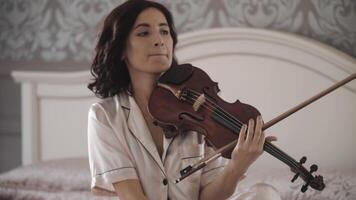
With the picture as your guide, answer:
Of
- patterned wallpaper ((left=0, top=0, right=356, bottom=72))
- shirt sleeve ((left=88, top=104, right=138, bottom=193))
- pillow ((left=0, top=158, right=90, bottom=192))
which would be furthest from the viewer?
patterned wallpaper ((left=0, top=0, right=356, bottom=72))

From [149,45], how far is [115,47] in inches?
2.8

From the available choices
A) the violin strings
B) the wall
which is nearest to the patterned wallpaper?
the wall

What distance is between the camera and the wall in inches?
70.2

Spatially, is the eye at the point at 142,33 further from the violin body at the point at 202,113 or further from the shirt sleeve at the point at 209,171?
the shirt sleeve at the point at 209,171

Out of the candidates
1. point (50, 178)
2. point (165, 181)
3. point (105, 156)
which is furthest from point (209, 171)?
point (50, 178)

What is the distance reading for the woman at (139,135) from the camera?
111cm

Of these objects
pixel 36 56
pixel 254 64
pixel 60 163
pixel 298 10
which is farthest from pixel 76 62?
pixel 298 10

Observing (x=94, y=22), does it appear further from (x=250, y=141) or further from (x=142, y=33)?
(x=250, y=141)

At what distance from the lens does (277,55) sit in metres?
1.80

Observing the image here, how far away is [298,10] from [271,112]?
332 mm

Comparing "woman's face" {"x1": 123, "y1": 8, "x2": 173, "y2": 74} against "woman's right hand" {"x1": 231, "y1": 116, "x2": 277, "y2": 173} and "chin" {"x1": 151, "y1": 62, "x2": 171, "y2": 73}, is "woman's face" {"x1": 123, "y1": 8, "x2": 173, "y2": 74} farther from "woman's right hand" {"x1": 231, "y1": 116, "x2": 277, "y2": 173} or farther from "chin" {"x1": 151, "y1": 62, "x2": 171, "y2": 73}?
"woman's right hand" {"x1": 231, "y1": 116, "x2": 277, "y2": 173}

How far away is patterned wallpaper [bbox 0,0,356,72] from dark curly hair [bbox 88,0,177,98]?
2.36 ft

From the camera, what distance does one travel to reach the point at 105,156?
43.9 inches

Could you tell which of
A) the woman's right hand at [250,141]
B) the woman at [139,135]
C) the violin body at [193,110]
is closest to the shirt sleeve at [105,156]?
the woman at [139,135]
